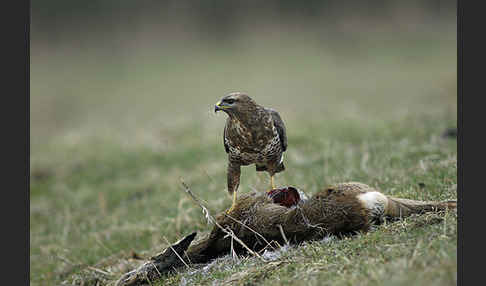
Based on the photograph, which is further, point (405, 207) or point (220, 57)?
point (220, 57)

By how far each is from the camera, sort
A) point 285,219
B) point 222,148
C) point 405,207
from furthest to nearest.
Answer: point 222,148, point 285,219, point 405,207

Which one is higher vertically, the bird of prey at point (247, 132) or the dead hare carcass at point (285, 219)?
the bird of prey at point (247, 132)

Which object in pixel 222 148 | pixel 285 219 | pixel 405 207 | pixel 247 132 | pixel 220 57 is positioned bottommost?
pixel 285 219

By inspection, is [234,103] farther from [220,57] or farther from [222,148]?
[220,57]

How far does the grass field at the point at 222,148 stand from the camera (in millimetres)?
2871

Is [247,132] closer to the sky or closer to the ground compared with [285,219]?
closer to the sky

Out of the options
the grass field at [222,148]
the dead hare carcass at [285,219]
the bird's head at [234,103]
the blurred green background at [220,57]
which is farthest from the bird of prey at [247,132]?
the blurred green background at [220,57]

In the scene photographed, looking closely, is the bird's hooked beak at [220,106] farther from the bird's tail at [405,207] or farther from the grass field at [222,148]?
the bird's tail at [405,207]

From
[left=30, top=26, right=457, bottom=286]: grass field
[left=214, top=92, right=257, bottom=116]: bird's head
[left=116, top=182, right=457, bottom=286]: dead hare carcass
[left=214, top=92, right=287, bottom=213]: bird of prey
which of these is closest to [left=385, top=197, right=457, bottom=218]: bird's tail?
[left=116, top=182, right=457, bottom=286]: dead hare carcass

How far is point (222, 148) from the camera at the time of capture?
8.04 m

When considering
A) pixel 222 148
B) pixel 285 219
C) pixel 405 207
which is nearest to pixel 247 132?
pixel 285 219

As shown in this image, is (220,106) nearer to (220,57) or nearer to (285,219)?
(285,219)

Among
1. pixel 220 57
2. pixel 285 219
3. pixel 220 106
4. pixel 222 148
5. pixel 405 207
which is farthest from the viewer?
pixel 220 57

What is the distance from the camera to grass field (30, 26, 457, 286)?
2.87 metres
